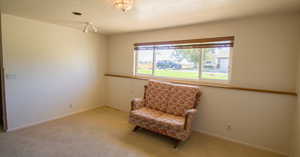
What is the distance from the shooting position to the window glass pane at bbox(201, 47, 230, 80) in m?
2.95

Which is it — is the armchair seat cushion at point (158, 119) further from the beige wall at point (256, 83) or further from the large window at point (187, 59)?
the large window at point (187, 59)

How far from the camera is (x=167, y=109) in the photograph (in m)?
3.04

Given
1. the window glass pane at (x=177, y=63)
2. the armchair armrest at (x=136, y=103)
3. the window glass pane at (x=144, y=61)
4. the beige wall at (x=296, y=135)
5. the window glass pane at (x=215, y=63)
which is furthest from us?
the window glass pane at (x=144, y=61)

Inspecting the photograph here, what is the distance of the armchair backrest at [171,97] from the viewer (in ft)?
9.32

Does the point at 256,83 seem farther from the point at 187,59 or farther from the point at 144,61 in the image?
the point at 144,61

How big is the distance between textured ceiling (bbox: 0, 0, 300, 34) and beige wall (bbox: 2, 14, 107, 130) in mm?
412

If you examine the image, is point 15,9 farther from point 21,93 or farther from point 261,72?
point 261,72

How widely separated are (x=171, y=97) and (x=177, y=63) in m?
0.93

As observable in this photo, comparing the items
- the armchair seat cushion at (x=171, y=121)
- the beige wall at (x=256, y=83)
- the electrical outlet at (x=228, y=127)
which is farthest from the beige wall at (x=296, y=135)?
the armchair seat cushion at (x=171, y=121)

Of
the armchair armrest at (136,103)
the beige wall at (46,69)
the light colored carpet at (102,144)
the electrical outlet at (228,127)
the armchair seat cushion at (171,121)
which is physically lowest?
the light colored carpet at (102,144)

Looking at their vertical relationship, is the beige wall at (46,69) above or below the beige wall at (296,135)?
above

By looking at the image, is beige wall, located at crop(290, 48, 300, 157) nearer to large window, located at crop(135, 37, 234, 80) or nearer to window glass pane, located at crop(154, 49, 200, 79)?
large window, located at crop(135, 37, 234, 80)

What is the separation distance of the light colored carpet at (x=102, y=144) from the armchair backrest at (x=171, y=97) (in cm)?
56

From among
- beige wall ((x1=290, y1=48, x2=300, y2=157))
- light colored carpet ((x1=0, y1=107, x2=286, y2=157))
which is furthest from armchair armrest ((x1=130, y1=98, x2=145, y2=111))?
beige wall ((x1=290, y1=48, x2=300, y2=157))
